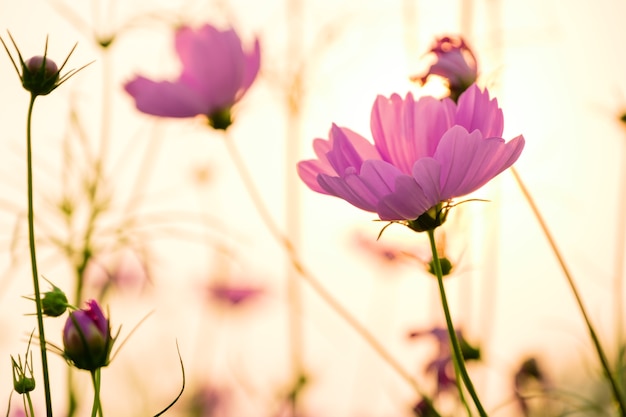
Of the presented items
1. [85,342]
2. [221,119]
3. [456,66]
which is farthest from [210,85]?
[85,342]

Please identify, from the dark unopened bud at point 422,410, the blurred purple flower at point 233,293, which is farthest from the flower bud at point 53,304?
the blurred purple flower at point 233,293

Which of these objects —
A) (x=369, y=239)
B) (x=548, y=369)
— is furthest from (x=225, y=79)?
(x=369, y=239)

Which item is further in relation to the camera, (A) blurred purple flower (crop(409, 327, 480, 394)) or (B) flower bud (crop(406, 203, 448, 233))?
(A) blurred purple flower (crop(409, 327, 480, 394))

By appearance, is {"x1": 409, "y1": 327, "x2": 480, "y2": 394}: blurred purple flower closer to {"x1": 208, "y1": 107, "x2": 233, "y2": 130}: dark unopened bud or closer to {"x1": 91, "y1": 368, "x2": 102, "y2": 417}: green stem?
{"x1": 208, "y1": 107, "x2": 233, "y2": 130}: dark unopened bud

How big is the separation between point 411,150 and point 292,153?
1.46 feet

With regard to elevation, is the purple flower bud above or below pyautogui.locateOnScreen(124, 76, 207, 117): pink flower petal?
below

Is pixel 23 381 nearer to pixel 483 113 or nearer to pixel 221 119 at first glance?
pixel 483 113

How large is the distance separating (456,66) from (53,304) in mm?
270

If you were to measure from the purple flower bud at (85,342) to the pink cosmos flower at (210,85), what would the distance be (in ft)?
1.14

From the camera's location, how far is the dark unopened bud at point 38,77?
0.39 meters

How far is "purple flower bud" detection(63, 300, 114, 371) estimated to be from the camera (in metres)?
0.38

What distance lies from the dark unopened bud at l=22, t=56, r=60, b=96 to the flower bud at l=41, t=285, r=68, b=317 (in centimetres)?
10

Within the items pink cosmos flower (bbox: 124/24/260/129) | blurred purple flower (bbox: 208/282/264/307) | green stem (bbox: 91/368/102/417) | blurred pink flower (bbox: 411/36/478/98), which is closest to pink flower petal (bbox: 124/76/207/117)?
pink cosmos flower (bbox: 124/24/260/129)

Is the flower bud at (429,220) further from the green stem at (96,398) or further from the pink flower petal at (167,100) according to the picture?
the pink flower petal at (167,100)
